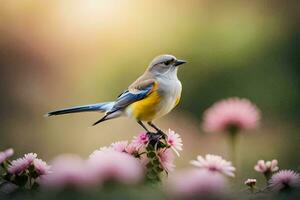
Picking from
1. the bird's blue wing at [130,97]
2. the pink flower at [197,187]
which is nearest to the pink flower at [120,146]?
the pink flower at [197,187]

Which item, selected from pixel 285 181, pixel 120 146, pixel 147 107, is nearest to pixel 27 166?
pixel 120 146

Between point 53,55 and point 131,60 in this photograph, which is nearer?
point 131,60

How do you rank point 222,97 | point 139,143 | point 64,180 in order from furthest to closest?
1. point 222,97
2. point 139,143
3. point 64,180

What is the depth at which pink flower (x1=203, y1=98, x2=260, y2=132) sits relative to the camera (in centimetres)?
156

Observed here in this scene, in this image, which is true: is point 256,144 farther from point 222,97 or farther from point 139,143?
point 139,143

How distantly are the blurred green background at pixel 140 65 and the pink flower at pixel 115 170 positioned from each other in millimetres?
2549

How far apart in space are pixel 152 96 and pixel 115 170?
142 centimetres

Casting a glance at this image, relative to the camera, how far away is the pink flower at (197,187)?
675 millimetres

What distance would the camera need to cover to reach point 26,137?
13.8 feet

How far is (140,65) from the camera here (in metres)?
4.50

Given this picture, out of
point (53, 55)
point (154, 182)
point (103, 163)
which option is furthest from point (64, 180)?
point (53, 55)

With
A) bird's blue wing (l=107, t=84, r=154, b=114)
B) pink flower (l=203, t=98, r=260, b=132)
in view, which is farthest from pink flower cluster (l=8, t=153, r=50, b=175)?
bird's blue wing (l=107, t=84, r=154, b=114)

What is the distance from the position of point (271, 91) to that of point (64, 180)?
3.59 metres

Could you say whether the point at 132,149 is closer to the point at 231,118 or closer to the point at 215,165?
the point at 215,165
